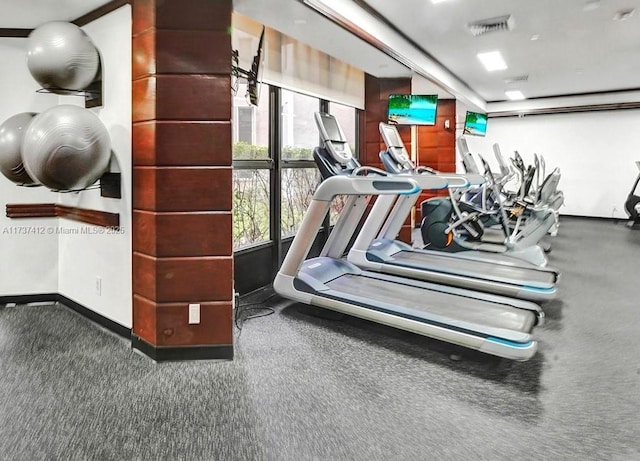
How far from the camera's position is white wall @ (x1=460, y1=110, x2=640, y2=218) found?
35.9ft

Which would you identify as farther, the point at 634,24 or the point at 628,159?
the point at 628,159

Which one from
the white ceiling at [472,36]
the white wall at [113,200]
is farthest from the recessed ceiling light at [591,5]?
the white wall at [113,200]

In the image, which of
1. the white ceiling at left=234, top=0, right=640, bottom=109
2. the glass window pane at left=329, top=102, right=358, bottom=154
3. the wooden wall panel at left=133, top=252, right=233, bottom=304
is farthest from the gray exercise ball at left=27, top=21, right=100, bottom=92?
the glass window pane at left=329, top=102, right=358, bottom=154

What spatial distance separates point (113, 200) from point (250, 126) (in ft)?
5.80

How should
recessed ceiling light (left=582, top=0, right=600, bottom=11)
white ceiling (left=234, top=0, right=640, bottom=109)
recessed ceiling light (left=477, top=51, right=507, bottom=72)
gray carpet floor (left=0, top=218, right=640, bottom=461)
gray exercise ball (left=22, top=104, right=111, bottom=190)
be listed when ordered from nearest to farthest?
gray carpet floor (left=0, top=218, right=640, bottom=461)
gray exercise ball (left=22, top=104, right=111, bottom=190)
white ceiling (left=234, top=0, right=640, bottom=109)
recessed ceiling light (left=582, top=0, right=600, bottom=11)
recessed ceiling light (left=477, top=51, right=507, bottom=72)

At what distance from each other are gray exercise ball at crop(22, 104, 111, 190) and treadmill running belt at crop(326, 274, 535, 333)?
219 cm

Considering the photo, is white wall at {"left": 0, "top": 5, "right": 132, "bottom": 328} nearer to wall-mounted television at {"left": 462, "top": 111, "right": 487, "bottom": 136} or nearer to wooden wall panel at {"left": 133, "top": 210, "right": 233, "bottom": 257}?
wooden wall panel at {"left": 133, "top": 210, "right": 233, "bottom": 257}

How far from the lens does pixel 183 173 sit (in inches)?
120

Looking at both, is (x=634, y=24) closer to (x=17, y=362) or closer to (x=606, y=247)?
(x=606, y=247)

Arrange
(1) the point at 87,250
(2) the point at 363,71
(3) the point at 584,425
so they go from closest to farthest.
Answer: (3) the point at 584,425 → (1) the point at 87,250 → (2) the point at 363,71

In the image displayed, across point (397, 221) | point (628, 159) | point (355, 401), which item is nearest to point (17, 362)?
point (355, 401)

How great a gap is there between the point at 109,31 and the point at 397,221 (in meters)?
3.64

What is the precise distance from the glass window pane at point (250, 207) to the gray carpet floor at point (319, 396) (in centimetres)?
118

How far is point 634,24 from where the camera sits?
5387 mm
